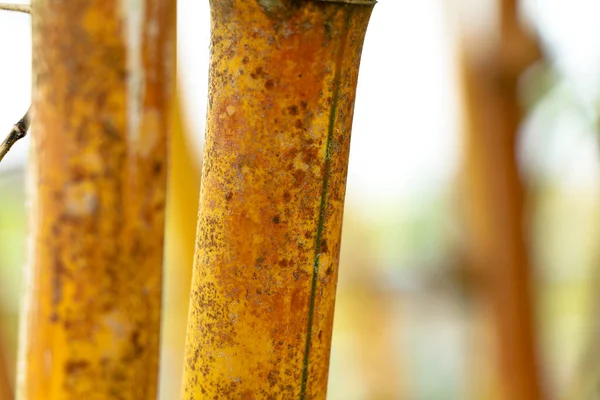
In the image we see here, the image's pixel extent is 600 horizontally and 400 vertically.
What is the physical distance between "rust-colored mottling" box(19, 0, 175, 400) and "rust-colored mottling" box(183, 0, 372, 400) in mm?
65

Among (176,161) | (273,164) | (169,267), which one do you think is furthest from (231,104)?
(169,267)

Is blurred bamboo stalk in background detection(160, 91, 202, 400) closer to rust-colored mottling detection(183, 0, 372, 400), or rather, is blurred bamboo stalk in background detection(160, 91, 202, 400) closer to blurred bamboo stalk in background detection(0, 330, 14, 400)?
blurred bamboo stalk in background detection(0, 330, 14, 400)

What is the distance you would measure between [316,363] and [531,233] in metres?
1.09

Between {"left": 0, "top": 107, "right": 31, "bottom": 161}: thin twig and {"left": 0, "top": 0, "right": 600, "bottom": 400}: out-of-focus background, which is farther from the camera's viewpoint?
{"left": 0, "top": 0, "right": 600, "bottom": 400}: out-of-focus background

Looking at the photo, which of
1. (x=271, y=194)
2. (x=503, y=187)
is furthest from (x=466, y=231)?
(x=271, y=194)

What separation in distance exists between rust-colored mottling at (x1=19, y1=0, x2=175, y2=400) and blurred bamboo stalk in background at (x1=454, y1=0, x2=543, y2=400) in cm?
105

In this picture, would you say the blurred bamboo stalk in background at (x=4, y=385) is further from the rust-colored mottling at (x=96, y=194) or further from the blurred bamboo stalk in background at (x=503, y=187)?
the rust-colored mottling at (x=96, y=194)

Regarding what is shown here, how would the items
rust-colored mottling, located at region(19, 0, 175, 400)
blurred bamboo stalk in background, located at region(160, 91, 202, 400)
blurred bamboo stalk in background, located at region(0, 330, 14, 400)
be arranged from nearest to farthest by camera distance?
rust-colored mottling, located at region(19, 0, 175, 400), blurred bamboo stalk in background, located at region(0, 330, 14, 400), blurred bamboo stalk in background, located at region(160, 91, 202, 400)

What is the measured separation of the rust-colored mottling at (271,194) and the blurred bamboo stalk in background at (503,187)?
0.96m

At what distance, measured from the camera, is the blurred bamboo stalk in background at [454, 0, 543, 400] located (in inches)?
46.8

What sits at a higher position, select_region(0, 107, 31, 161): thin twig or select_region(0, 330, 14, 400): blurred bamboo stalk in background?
select_region(0, 107, 31, 161): thin twig

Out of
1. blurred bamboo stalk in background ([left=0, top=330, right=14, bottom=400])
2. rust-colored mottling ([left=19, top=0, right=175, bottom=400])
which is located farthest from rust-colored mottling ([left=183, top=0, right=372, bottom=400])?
blurred bamboo stalk in background ([left=0, top=330, right=14, bottom=400])

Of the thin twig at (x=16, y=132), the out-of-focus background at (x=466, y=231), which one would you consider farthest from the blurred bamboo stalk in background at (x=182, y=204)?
the thin twig at (x=16, y=132)

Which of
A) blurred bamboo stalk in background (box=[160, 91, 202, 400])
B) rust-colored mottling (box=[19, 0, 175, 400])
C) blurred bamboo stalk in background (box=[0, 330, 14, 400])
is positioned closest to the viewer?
rust-colored mottling (box=[19, 0, 175, 400])
